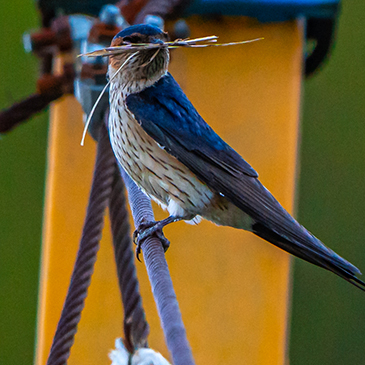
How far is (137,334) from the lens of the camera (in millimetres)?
916

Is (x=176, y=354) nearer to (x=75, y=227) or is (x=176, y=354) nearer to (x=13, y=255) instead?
(x=75, y=227)

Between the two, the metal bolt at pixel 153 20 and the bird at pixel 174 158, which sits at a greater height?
the metal bolt at pixel 153 20

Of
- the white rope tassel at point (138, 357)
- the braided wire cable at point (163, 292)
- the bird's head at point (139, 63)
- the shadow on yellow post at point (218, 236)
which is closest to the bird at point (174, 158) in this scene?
the bird's head at point (139, 63)

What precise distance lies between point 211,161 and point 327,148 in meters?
1.41

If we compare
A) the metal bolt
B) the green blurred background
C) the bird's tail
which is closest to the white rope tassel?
the bird's tail

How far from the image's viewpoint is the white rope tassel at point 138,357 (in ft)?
2.93

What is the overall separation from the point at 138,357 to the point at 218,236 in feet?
2.81

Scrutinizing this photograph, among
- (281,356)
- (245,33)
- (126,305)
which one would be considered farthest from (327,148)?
(126,305)

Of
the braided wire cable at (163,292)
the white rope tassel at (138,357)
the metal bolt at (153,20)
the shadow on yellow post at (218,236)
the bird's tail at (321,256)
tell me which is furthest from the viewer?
the shadow on yellow post at (218,236)

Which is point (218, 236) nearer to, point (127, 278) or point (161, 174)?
point (161, 174)

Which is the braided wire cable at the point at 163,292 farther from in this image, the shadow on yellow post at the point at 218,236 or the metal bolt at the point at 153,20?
the shadow on yellow post at the point at 218,236

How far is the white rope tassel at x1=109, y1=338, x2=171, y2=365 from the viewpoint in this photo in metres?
0.89

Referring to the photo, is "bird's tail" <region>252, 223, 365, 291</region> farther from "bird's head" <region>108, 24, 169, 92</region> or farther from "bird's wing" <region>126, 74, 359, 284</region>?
"bird's head" <region>108, 24, 169, 92</region>

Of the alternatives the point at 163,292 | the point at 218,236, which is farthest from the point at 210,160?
the point at 218,236
